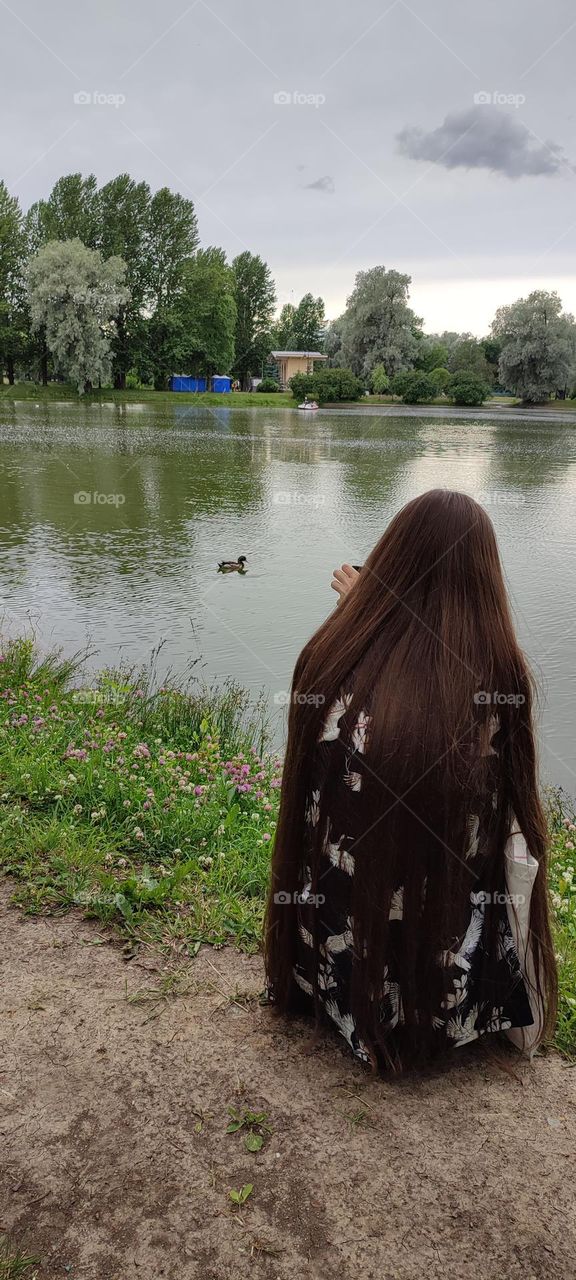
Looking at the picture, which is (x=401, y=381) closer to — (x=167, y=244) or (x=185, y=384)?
(x=185, y=384)

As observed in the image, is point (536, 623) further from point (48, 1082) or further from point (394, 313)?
point (394, 313)

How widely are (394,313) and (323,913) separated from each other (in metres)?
74.0

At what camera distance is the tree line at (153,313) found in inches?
1847

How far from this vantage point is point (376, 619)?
6.88 ft

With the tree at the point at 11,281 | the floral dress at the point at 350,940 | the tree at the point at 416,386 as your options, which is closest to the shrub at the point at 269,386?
the tree at the point at 416,386

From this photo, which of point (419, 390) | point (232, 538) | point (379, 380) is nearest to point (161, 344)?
point (379, 380)
